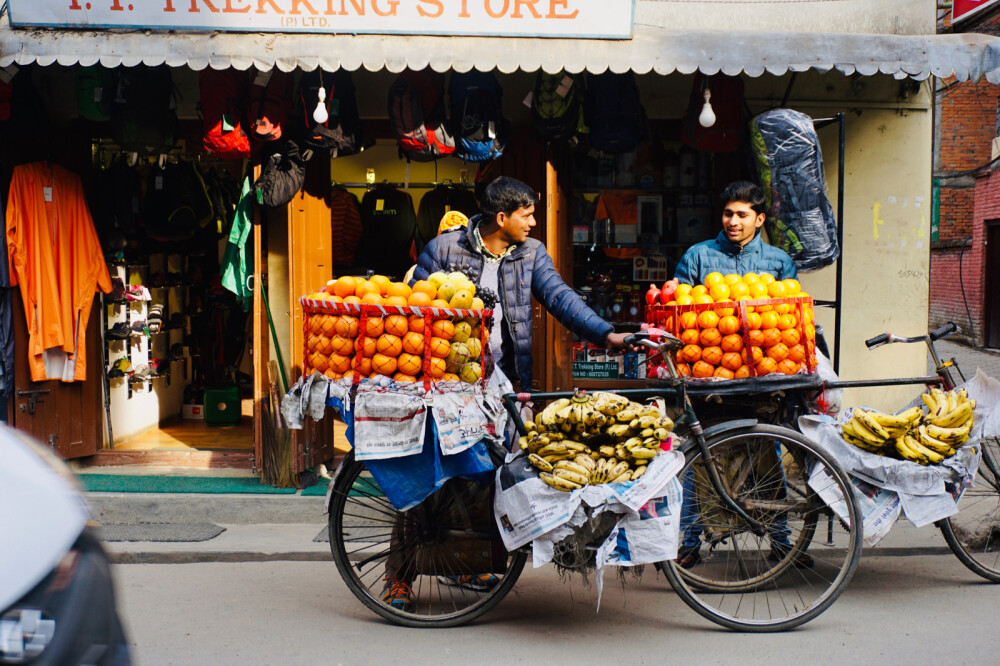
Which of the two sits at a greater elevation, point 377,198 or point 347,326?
point 377,198

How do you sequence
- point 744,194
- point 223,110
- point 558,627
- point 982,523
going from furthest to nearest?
point 223,110, point 744,194, point 982,523, point 558,627

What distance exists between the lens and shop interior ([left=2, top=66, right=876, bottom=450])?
6.80 m

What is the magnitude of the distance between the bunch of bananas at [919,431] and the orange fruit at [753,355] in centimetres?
65

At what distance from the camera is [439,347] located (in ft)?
12.8

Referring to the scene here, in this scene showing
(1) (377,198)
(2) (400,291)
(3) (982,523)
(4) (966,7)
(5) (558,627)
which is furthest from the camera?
(4) (966,7)

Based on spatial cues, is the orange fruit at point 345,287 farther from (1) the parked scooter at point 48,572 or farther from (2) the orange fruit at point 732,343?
(1) the parked scooter at point 48,572

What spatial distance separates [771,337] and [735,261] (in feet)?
3.35

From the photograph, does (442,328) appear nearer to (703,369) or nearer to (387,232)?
(703,369)

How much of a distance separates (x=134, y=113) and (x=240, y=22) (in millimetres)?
1180

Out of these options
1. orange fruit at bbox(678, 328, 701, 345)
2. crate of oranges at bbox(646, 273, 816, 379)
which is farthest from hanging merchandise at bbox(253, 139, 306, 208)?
orange fruit at bbox(678, 328, 701, 345)

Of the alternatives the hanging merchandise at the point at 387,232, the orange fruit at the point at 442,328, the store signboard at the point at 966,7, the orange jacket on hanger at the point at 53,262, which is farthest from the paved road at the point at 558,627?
the store signboard at the point at 966,7

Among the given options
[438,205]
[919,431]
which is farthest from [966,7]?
[919,431]

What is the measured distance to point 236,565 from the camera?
5457 millimetres

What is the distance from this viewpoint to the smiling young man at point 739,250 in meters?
5.06
